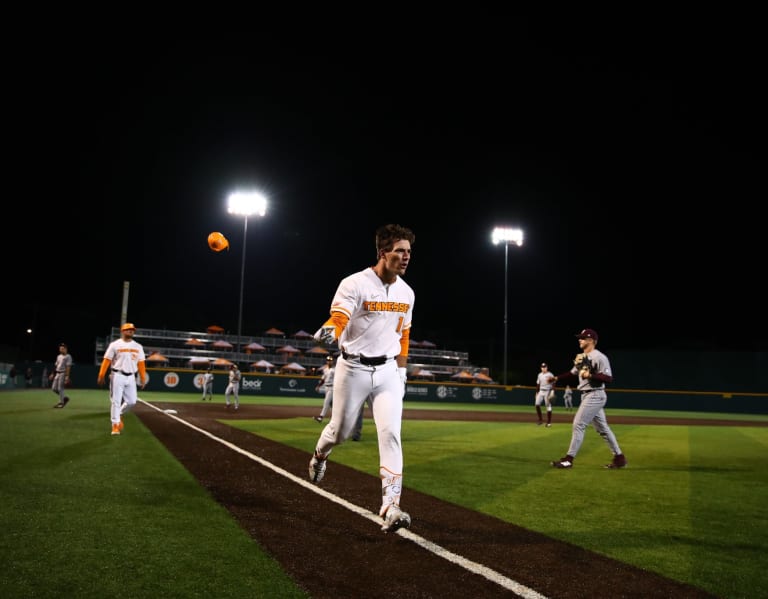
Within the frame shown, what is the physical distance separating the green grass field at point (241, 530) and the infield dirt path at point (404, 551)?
0.23 m

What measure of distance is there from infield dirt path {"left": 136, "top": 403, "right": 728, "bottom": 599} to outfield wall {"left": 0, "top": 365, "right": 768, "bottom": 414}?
33.4 meters

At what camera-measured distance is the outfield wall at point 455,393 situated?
4019cm

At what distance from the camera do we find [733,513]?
668 cm

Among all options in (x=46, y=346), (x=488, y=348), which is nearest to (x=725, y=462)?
(x=488, y=348)

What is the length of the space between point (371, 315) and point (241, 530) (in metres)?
2.13

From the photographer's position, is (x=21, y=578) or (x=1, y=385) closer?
(x=21, y=578)

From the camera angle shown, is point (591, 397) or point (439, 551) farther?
point (591, 397)

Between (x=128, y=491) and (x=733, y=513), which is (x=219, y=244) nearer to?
(x=128, y=491)

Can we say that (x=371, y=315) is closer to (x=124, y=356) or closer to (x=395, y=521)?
(x=395, y=521)

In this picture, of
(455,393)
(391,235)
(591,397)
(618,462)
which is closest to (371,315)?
(391,235)

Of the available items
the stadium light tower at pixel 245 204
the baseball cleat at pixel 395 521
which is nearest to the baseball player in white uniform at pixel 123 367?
the baseball cleat at pixel 395 521

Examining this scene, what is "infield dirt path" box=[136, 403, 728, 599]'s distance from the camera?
385cm

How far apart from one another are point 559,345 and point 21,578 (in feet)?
257

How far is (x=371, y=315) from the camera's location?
17.1 ft
